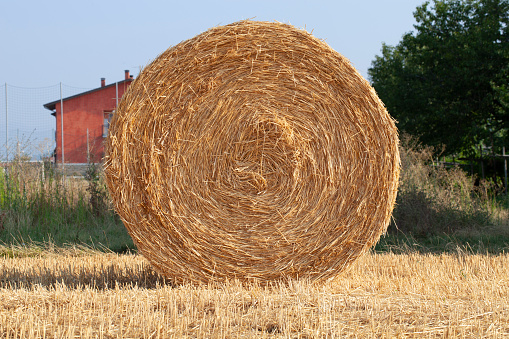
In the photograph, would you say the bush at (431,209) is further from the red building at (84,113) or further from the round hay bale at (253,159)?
the red building at (84,113)

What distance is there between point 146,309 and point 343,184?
202cm

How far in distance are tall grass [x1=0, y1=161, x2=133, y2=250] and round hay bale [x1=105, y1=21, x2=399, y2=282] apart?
348 centimetres

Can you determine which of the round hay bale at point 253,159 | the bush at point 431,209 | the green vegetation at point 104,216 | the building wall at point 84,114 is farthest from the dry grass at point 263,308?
the building wall at point 84,114

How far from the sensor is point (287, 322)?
3430 millimetres

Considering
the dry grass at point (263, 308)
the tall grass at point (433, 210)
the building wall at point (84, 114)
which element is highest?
the building wall at point (84, 114)

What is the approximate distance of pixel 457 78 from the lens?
57.9 feet

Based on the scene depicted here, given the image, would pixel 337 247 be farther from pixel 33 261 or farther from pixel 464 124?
pixel 464 124

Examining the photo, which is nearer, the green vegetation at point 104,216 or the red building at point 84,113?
the green vegetation at point 104,216

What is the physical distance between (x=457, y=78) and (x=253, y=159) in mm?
Result: 14818

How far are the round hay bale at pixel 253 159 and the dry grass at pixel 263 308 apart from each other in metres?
0.34

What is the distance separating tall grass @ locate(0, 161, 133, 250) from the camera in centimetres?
816

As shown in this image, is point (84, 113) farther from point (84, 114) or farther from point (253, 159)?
point (253, 159)

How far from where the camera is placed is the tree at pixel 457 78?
1703cm

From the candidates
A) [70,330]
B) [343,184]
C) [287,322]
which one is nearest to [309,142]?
[343,184]
